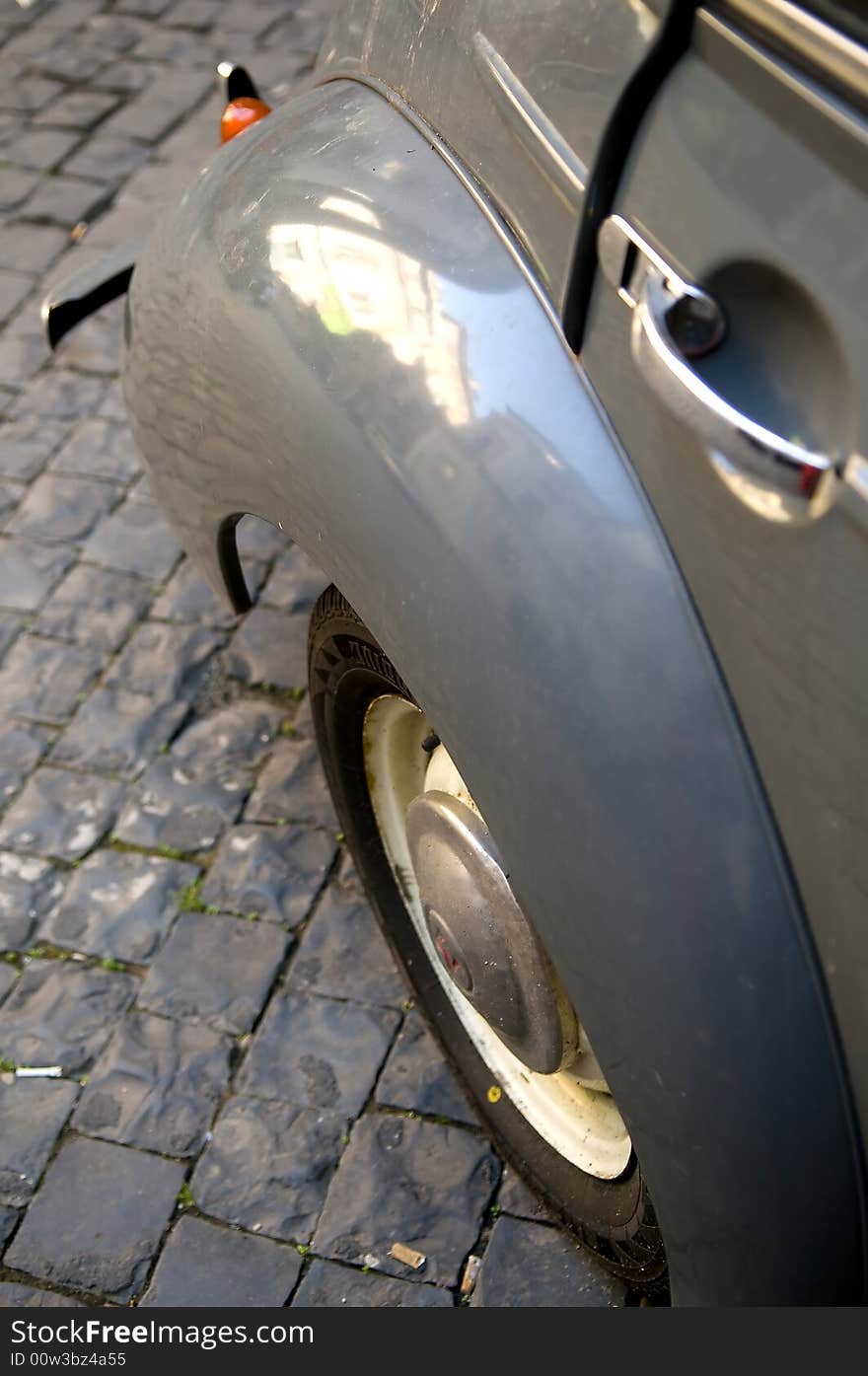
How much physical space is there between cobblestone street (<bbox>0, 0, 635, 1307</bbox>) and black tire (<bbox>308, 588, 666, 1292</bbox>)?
15cm

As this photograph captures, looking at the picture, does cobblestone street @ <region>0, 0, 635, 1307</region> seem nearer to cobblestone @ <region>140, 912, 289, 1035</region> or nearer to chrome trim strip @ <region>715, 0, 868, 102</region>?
cobblestone @ <region>140, 912, 289, 1035</region>

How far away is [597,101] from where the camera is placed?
1.24m

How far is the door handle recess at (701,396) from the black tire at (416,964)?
29.4 inches

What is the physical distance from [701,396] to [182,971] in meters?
1.84

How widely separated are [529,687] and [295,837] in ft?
4.95

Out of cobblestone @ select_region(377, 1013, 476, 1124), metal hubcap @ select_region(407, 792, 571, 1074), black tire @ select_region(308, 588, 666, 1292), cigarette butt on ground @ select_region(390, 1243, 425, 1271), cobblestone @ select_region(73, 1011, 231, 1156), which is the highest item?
metal hubcap @ select_region(407, 792, 571, 1074)

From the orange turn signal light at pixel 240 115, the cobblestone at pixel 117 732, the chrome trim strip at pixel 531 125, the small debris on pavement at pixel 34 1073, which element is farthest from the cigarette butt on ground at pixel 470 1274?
the orange turn signal light at pixel 240 115

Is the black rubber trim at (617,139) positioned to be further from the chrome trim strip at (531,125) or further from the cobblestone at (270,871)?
the cobblestone at (270,871)

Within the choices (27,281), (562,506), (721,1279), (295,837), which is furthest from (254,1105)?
(27,281)

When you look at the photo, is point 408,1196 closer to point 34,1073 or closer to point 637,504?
point 34,1073

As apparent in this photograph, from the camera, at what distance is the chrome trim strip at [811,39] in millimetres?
1004

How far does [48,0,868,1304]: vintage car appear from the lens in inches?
41.6

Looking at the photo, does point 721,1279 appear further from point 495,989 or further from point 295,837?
point 295,837

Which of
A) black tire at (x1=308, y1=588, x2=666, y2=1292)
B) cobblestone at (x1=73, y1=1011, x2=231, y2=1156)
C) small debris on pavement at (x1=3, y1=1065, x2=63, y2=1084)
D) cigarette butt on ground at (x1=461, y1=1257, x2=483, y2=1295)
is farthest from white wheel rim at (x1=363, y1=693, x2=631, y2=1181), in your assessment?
small debris on pavement at (x1=3, y1=1065, x2=63, y2=1084)
